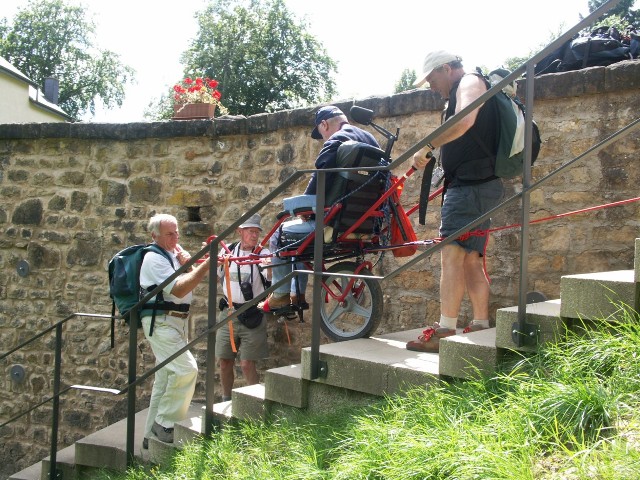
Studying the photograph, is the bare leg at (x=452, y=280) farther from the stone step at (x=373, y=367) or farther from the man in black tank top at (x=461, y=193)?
the stone step at (x=373, y=367)

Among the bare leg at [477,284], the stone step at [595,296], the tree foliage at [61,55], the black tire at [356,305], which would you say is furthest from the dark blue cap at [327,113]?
the tree foliage at [61,55]

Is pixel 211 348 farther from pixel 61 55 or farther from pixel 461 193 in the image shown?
pixel 61 55

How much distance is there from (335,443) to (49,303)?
5466mm

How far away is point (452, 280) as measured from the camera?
394 cm

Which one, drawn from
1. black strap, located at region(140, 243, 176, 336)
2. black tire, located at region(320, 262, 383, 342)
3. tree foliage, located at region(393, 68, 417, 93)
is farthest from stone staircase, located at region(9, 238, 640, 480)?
tree foliage, located at region(393, 68, 417, 93)

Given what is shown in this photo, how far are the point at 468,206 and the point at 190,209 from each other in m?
3.71

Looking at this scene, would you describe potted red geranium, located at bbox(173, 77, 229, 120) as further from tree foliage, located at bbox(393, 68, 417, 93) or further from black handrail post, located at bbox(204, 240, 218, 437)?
tree foliage, located at bbox(393, 68, 417, 93)

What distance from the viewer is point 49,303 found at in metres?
7.91

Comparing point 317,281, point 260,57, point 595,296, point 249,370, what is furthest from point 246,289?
point 260,57

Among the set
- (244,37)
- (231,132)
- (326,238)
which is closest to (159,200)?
(231,132)

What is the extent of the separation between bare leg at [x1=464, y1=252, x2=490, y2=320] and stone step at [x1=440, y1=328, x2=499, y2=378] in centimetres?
74

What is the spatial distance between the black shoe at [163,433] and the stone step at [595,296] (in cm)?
260

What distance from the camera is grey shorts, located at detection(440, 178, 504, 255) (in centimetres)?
411

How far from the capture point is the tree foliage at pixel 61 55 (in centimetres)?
3775
